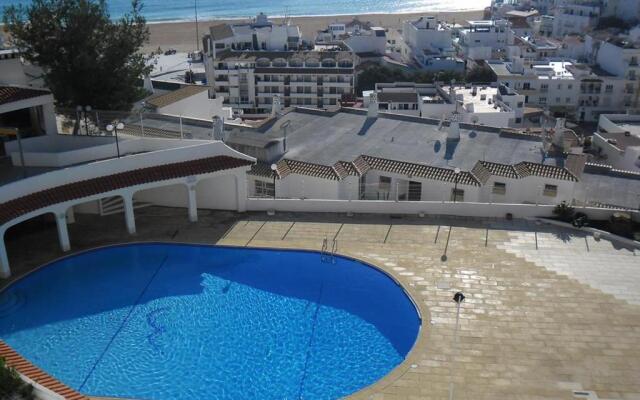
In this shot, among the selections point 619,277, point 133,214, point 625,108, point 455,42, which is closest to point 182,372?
point 133,214

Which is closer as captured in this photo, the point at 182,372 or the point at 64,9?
the point at 182,372

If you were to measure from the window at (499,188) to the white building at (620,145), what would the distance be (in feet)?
74.9

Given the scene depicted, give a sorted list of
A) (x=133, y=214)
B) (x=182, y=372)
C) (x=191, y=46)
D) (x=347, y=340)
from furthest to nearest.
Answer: (x=191, y=46) < (x=133, y=214) < (x=347, y=340) < (x=182, y=372)

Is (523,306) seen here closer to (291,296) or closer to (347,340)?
(347,340)

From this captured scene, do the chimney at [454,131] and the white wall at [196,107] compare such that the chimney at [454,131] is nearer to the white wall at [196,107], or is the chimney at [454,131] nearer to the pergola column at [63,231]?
the white wall at [196,107]

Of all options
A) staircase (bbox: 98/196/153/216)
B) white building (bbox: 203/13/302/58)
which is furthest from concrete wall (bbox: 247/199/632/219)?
white building (bbox: 203/13/302/58)

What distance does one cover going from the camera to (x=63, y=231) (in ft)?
92.1

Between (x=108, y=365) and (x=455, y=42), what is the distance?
384 ft

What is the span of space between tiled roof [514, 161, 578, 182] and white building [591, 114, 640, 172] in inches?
855

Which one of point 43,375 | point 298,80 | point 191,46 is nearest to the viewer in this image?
point 43,375

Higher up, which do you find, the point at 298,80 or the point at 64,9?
the point at 64,9

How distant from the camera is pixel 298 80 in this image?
291 feet

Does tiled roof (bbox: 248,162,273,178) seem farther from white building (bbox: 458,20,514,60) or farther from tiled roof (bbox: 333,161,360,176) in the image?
white building (bbox: 458,20,514,60)

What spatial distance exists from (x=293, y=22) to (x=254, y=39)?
6670cm
